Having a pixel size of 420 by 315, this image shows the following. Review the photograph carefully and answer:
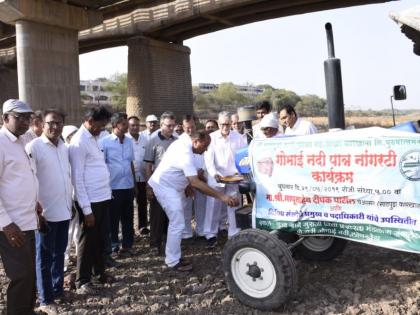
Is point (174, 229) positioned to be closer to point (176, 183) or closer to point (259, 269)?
point (176, 183)

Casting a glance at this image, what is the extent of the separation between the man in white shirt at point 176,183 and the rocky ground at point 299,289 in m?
0.22

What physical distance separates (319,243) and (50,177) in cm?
287

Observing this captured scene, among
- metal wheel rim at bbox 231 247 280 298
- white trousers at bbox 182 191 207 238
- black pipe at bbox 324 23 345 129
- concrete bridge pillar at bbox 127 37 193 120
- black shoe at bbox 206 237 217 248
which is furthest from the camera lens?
concrete bridge pillar at bbox 127 37 193 120

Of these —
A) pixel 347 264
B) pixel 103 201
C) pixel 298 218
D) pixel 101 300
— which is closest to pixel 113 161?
pixel 103 201

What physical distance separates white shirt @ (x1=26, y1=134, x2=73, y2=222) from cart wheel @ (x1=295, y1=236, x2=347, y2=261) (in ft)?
8.36

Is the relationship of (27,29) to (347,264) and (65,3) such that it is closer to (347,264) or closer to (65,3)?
(65,3)

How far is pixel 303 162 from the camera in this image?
3494 mm

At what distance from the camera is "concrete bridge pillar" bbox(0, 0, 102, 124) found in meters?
10.6

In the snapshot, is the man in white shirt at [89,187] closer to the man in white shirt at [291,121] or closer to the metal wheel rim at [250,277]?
the metal wheel rim at [250,277]

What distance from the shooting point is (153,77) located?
1579cm

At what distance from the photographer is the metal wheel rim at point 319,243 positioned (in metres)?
4.65

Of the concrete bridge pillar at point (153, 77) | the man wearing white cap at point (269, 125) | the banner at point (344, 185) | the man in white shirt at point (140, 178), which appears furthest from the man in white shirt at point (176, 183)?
the concrete bridge pillar at point (153, 77)

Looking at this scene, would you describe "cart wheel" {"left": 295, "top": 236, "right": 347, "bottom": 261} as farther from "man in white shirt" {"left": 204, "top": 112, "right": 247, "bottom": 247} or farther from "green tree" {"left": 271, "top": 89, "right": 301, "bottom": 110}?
"green tree" {"left": 271, "top": 89, "right": 301, "bottom": 110}

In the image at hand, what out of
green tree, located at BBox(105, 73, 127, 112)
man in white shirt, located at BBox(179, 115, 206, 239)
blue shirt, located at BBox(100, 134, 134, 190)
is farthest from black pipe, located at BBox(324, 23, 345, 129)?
green tree, located at BBox(105, 73, 127, 112)
